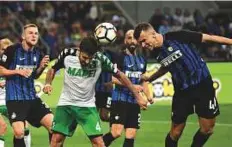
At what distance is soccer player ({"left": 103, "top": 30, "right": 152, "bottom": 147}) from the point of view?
12461mm

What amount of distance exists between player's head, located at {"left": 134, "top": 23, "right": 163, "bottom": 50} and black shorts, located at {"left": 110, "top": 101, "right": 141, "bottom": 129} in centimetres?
185

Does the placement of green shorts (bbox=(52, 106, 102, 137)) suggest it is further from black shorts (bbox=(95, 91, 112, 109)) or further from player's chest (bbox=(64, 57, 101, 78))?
black shorts (bbox=(95, 91, 112, 109))

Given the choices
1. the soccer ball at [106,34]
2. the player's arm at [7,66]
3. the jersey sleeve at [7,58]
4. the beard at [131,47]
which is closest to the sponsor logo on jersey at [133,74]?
the beard at [131,47]

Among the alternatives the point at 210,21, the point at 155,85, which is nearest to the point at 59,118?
the point at 155,85

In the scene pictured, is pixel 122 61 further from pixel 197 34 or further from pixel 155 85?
pixel 155 85

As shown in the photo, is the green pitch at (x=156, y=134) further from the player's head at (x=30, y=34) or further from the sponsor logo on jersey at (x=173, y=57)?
the sponsor logo on jersey at (x=173, y=57)

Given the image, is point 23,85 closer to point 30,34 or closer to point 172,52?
point 30,34

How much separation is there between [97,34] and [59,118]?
214cm

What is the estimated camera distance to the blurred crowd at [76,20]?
91.1 ft

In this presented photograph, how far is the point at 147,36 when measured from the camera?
10.9 meters

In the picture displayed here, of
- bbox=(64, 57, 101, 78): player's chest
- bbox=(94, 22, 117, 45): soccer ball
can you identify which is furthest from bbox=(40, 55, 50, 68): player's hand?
bbox=(94, 22, 117, 45): soccer ball

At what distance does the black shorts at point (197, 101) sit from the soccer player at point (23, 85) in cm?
201

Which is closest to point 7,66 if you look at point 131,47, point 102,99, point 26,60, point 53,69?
point 26,60

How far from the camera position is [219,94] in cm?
2167
